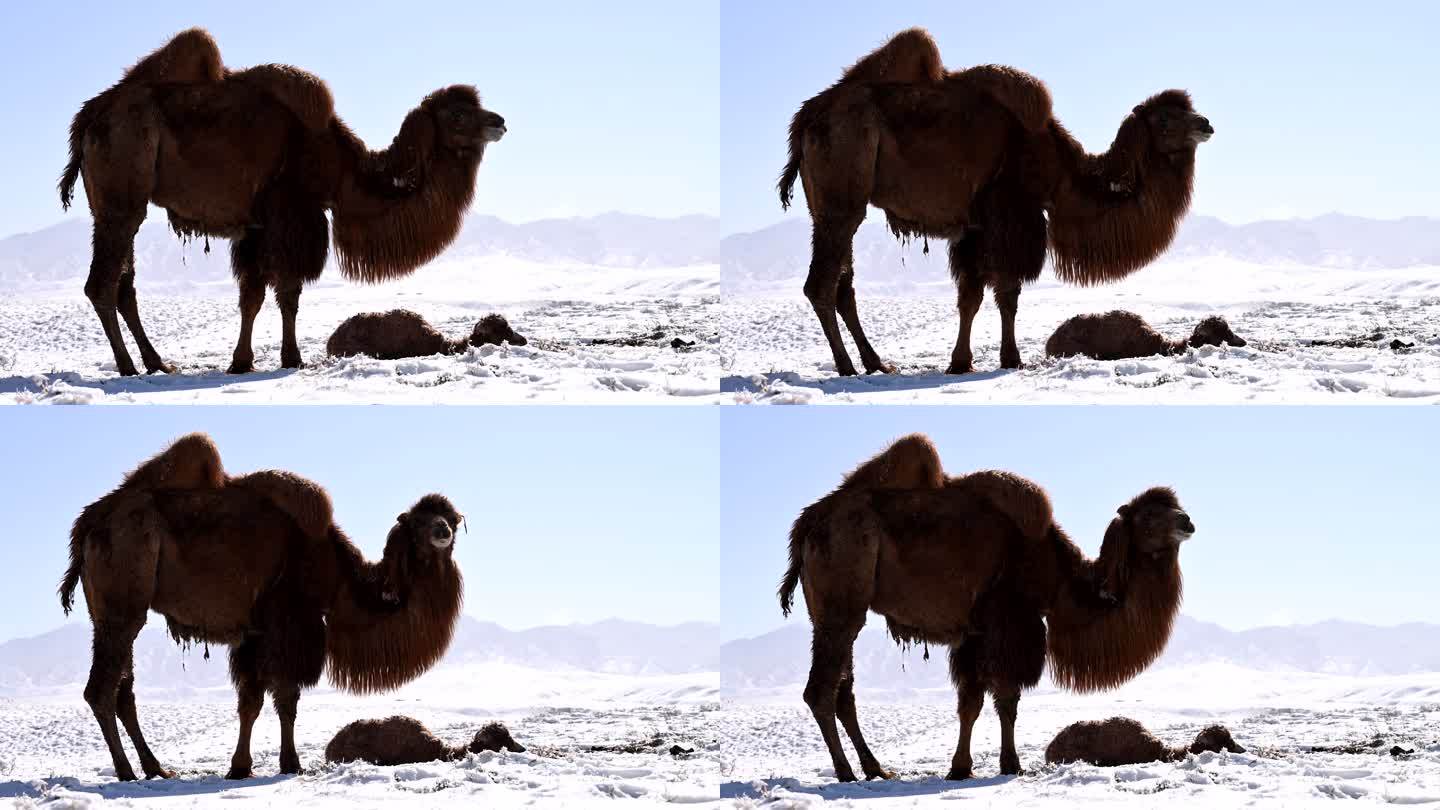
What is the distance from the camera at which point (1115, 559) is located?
10.7m

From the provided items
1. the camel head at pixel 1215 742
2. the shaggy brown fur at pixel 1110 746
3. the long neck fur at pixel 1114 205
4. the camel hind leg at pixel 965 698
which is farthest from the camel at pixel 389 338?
the camel head at pixel 1215 742

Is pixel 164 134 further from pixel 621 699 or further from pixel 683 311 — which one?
pixel 621 699

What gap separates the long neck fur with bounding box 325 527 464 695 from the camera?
11.0 meters

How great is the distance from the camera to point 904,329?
754 inches

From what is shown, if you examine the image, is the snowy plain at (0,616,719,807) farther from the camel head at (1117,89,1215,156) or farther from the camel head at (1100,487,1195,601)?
the camel head at (1117,89,1215,156)

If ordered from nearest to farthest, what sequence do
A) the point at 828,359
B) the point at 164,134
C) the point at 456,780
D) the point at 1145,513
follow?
1. the point at 456,780
2. the point at 1145,513
3. the point at 164,134
4. the point at 828,359

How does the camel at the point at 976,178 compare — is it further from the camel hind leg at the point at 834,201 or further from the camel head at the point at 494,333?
the camel head at the point at 494,333

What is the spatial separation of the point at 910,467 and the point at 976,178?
2.71m

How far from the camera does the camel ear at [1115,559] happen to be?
1070 cm

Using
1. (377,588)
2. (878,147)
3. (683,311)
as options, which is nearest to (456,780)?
(377,588)

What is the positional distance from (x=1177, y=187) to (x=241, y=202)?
719 centimetres

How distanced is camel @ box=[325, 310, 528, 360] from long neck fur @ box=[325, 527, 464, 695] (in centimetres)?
354

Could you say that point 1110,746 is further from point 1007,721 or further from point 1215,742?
point 1007,721

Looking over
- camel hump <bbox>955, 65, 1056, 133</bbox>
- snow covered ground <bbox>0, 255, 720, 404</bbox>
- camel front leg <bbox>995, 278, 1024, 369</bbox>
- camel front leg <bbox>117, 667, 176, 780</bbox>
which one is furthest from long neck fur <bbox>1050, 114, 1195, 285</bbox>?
camel front leg <bbox>117, 667, 176, 780</bbox>
